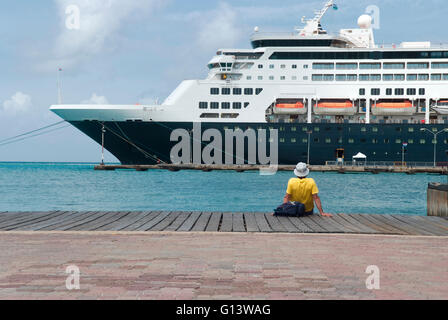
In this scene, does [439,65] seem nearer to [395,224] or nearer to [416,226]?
[395,224]

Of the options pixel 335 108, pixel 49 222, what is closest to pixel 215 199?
pixel 49 222

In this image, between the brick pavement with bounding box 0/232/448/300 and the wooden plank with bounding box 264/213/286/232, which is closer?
the brick pavement with bounding box 0/232/448/300

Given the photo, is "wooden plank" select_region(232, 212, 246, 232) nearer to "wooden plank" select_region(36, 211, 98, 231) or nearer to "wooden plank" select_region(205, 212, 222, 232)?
"wooden plank" select_region(205, 212, 222, 232)

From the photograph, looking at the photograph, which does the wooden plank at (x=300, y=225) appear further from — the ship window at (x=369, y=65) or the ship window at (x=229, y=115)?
the ship window at (x=369, y=65)

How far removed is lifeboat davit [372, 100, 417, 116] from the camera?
47.0 meters

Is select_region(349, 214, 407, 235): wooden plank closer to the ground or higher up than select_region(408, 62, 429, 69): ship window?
closer to the ground

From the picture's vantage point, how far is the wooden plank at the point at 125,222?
335 inches

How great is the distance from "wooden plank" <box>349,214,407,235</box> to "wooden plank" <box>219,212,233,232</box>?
88.3 inches

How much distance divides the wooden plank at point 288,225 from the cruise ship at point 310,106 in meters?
37.5

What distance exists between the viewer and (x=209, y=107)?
156 feet

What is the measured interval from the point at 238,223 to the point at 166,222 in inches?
47.4

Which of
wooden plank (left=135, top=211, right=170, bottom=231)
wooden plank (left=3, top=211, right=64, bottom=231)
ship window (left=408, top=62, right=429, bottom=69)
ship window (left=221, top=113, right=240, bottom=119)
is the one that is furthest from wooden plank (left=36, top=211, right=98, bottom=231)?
ship window (left=408, top=62, right=429, bottom=69)

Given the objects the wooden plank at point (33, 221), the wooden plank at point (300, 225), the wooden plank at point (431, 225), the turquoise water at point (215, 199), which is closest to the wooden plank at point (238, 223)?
the wooden plank at point (300, 225)

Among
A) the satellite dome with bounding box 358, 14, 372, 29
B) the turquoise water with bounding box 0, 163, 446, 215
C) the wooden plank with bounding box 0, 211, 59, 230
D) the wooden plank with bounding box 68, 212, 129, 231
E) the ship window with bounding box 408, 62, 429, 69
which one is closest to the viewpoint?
the wooden plank with bounding box 68, 212, 129, 231
